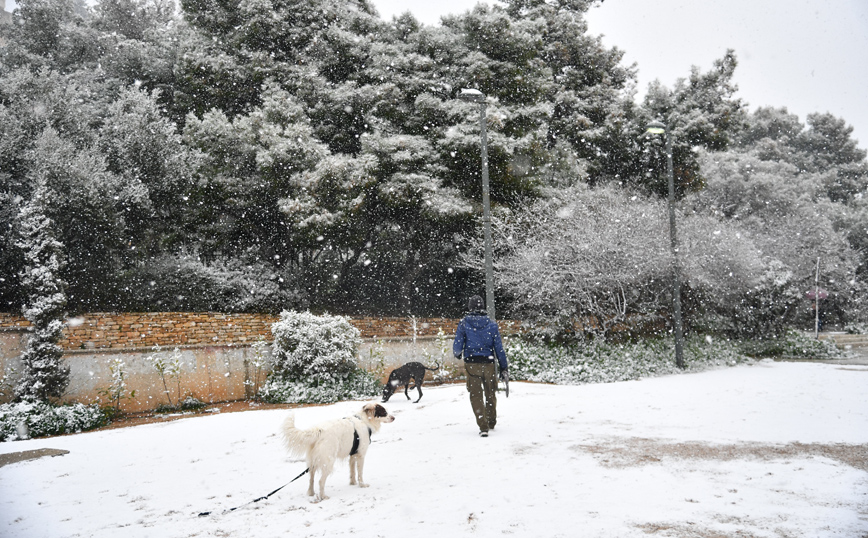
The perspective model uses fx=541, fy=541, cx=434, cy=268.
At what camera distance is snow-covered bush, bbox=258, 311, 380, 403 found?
1184 centimetres

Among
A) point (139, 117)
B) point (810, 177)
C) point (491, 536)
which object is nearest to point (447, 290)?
point (139, 117)

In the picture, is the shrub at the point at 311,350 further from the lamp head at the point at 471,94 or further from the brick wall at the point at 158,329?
the lamp head at the point at 471,94

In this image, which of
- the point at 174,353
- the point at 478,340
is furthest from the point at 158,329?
the point at 478,340

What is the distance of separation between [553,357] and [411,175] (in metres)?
6.75

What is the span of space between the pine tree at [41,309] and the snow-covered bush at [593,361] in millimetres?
10243

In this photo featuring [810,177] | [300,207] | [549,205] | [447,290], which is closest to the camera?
[300,207]

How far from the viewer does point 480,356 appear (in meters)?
7.28

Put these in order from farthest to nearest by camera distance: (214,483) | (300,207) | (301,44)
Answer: (301,44), (300,207), (214,483)

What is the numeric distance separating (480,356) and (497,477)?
221cm

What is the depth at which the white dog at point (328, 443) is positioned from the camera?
15.3 feet

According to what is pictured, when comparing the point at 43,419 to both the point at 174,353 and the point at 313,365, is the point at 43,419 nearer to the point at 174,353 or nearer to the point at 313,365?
the point at 174,353

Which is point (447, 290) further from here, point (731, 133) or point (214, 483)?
point (214, 483)

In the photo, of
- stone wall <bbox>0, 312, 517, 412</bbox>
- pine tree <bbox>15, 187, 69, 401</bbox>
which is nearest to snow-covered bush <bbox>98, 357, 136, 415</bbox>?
stone wall <bbox>0, 312, 517, 412</bbox>

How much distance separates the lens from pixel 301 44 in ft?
63.2
